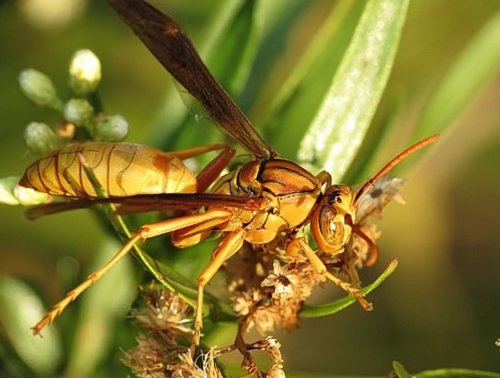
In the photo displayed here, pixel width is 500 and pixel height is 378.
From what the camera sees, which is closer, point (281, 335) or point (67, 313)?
point (67, 313)

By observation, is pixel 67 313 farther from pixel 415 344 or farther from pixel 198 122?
pixel 415 344

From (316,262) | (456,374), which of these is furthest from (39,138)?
(456,374)

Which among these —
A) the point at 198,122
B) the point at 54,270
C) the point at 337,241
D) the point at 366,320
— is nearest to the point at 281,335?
the point at 366,320

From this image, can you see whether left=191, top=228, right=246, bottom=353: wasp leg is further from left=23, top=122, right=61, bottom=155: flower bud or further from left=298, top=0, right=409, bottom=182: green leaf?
left=23, top=122, right=61, bottom=155: flower bud

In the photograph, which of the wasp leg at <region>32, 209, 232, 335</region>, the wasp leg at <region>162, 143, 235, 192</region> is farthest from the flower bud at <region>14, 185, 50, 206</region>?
the wasp leg at <region>162, 143, 235, 192</region>

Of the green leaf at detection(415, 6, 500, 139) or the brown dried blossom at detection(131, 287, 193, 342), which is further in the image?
the green leaf at detection(415, 6, 500, 139)

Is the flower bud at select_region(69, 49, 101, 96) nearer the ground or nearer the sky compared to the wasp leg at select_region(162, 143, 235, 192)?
nearer the sky

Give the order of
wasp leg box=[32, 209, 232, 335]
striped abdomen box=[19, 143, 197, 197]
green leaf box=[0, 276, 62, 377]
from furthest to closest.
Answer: green leaf box=[0, 276, 62, 377]
striped abdomen box=[19, 143, 197, 197]
wasp leg box=[32, 209, 232, 335]

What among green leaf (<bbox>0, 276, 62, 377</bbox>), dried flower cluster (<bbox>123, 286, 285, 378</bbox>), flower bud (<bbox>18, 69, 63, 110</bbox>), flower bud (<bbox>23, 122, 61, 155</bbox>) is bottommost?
green leaf (<bbox>0, 276, 62, 377</bbox>)
